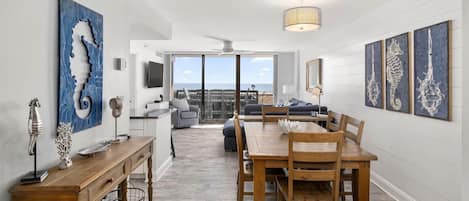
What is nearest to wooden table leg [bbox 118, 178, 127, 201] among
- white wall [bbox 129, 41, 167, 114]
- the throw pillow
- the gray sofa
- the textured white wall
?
the textured white wall

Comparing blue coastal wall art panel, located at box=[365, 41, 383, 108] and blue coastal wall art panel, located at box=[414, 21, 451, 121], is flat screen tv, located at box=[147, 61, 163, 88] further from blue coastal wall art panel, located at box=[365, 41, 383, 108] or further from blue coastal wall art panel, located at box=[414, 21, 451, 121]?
blue coastal wall art panel, located at box=[414, 21, 451, 121]

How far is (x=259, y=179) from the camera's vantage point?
2449 mm

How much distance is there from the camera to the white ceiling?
4.05 metres

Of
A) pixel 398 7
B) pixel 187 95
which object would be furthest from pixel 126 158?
pixel 187 95

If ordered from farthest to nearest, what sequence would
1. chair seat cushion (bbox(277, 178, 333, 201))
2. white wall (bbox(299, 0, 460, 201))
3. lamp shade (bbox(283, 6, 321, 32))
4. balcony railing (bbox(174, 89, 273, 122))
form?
balcony railing (bbox(174, 89, 273, 122)) < lamp shade (bbox(283, 6, 321, 32)) < white wall (bbox(299, 0, 460, 201)) < chair seat cushion (bbox(277, 178, 333, 201))

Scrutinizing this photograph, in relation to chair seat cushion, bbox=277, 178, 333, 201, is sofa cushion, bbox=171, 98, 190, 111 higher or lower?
higher

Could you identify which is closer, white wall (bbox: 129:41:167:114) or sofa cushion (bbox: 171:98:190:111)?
white wall (bbox: 129:41:167:114)

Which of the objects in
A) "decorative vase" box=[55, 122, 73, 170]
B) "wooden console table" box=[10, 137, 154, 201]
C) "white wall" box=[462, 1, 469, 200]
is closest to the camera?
"white wall" box=[462, 1, 469, 200]

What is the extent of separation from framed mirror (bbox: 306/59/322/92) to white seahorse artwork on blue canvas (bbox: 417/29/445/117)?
12.6 feet

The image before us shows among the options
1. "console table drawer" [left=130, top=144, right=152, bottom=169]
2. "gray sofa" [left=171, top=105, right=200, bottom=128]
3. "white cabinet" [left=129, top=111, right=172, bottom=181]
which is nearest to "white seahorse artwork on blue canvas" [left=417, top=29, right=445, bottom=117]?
"console table drawer" [left=130, top=144, right=152, bottom=169]

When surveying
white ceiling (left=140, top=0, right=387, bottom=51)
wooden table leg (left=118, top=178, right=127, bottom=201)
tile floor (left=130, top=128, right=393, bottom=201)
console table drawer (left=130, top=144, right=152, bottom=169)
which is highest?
white ceiling (left=140, top=0, right=387, bottom=51)

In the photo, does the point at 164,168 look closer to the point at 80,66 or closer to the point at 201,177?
the point at 201,177

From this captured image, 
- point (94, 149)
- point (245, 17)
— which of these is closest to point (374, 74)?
point (245, 17)

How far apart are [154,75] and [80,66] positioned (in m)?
6.66
